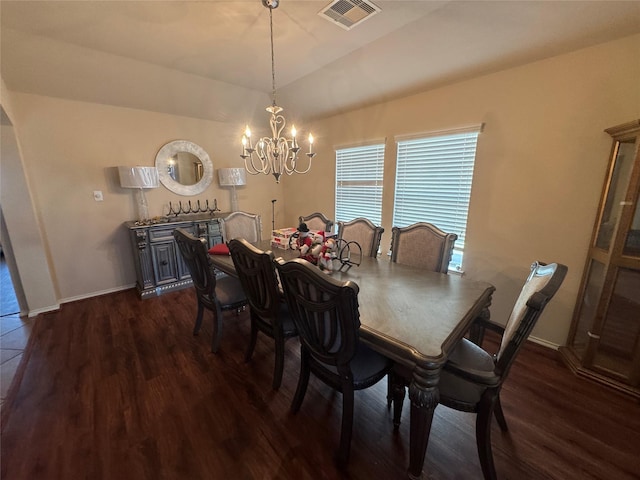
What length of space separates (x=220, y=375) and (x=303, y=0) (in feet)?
9.31

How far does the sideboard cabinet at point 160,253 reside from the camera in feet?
10.2

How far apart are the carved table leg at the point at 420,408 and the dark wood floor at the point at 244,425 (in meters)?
0.28

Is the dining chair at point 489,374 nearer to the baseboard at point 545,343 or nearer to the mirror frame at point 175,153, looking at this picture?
the baseboard at point 545,343

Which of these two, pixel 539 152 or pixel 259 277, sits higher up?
pixel 539 152

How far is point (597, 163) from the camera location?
6.17 feet

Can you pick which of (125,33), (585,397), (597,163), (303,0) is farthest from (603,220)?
(125,33)

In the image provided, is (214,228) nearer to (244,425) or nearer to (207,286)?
(207,286)

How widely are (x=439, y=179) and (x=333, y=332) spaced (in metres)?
2.25

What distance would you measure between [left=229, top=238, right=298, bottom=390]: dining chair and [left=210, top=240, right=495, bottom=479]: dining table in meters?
0.51

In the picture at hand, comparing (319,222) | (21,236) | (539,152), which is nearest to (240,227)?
(319,222)

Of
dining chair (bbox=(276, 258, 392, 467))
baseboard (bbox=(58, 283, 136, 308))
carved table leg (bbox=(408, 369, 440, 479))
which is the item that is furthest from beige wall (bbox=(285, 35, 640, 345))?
baseboard (bbox=(58, 283, 136, 308))

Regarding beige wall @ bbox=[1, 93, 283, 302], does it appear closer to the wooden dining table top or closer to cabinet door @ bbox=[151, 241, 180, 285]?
cabinet door @ bbox=[151, 241, 180, 285]

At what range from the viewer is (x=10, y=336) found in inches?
95.5

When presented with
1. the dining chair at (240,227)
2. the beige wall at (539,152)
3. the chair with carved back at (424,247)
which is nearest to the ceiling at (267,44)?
the beige wall at (539,152)
